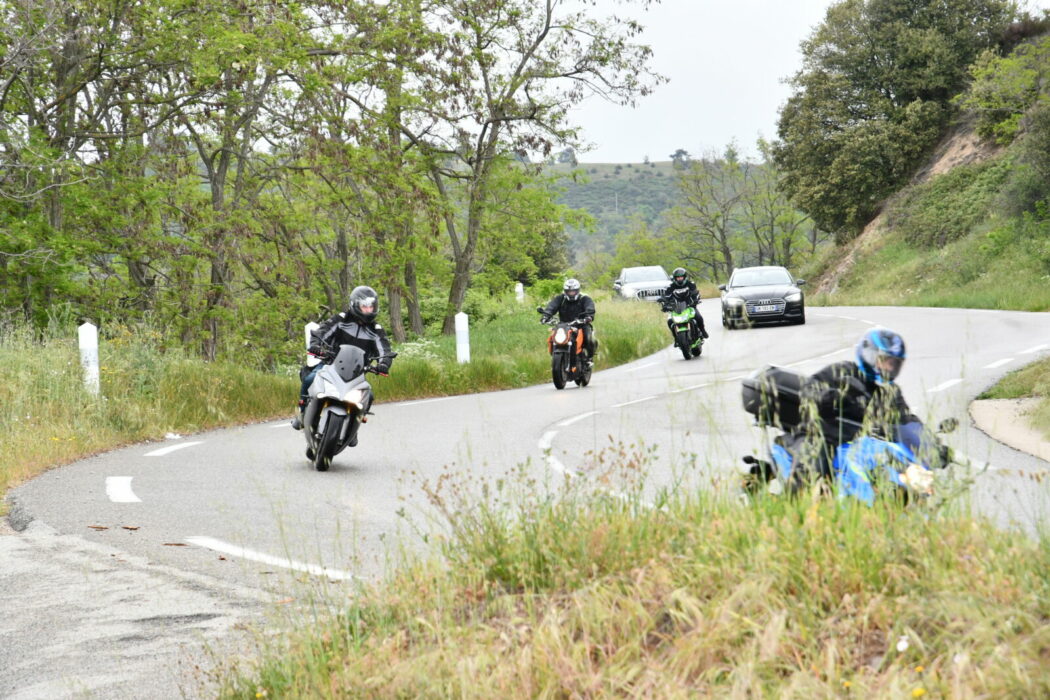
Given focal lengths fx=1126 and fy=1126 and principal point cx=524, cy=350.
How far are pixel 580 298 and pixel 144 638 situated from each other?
45.0ft

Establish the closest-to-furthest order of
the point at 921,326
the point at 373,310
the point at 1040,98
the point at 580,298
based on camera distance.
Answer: the point at 373,310 → the point at 580,298 → the point at 921,326 → the point at 1040,98

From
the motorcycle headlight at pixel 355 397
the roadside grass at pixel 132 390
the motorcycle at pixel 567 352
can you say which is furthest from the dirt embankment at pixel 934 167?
the motorcycle headlight at pixel 355 397

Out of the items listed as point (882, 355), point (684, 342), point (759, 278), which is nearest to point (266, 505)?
point (882, 355)

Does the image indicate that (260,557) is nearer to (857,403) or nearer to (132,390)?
(857,403)

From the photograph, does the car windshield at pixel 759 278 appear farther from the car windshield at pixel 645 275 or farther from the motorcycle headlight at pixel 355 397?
the motorcycle headlight at pixel 355 397

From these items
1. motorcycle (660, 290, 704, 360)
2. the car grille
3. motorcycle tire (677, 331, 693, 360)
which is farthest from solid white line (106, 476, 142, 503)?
the car grille

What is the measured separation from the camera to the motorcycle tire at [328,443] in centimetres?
1039

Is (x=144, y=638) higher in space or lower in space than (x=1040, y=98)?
lower

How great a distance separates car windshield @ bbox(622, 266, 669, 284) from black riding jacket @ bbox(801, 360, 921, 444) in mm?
40308

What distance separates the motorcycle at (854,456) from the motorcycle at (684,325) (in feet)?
50.5

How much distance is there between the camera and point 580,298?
18406 mm

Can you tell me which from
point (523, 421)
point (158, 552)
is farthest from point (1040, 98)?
point (158, 552)

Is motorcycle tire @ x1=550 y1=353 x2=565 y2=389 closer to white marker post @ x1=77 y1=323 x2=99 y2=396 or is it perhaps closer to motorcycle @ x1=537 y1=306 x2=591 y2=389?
motorcycle @ x1=537 y1=306 x2=591 y2=389

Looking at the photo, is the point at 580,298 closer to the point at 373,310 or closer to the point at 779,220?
the point at 373,310
